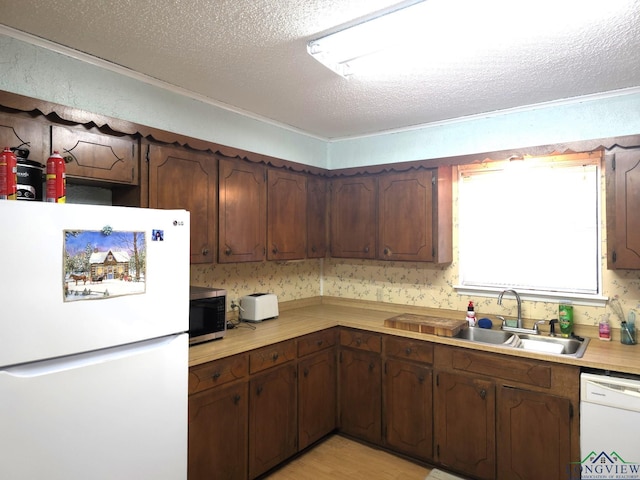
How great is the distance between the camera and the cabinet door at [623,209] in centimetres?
233

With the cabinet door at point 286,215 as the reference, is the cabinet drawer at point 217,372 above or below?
below

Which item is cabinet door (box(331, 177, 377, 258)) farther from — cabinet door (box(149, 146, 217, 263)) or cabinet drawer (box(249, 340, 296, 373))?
cabinet door (box(149, 146, 217, 263))

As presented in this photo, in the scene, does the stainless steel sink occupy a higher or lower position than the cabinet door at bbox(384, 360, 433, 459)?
higher

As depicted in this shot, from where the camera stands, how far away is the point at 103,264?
1534 mm

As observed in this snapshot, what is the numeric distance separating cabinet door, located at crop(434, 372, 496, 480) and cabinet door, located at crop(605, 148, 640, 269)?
1.09 meters

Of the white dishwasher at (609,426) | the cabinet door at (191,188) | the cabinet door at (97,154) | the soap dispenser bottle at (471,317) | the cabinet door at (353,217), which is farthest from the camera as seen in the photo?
the cabinet door at (353,217)

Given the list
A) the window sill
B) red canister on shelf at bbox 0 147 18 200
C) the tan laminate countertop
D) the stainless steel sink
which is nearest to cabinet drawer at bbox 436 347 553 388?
the tan laminate countertop

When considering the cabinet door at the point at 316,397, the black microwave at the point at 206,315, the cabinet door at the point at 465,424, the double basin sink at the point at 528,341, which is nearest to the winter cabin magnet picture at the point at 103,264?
the black microwave at the point at 206,315

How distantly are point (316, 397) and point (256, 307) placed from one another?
794 mm

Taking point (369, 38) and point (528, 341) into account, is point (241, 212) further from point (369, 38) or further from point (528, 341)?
point (528, 341)

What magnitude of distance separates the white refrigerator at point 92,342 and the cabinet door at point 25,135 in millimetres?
601

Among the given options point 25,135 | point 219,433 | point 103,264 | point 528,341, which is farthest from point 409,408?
point 25,135

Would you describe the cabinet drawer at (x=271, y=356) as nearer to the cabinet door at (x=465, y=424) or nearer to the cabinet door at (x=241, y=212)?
the cabinet door at (x=241, y=212)

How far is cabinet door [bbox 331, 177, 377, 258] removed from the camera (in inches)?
134
